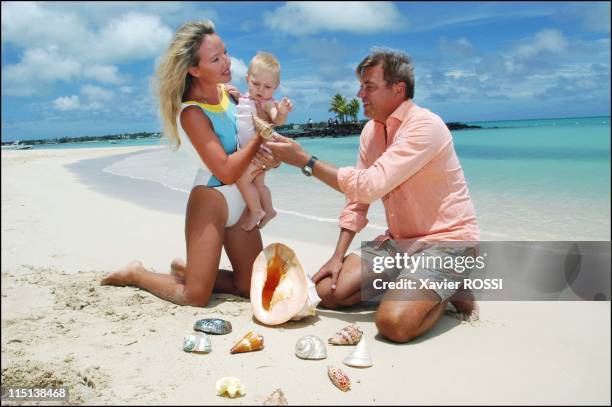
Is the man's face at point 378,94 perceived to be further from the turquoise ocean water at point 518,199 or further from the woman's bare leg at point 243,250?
the turquoise ocean water at point 518,199

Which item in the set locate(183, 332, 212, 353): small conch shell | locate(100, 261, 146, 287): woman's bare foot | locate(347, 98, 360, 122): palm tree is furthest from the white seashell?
locate(347, 98, 360, 122): palm tree

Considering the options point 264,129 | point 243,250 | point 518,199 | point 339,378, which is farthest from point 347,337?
point 518,199

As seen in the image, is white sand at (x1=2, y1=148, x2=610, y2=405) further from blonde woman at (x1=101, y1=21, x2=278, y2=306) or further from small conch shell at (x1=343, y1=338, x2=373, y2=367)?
blonde woman at (x1=101, y1=21, x2=278, y2=306)

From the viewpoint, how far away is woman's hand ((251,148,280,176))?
3.90m

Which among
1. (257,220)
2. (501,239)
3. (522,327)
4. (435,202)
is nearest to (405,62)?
(435,202)

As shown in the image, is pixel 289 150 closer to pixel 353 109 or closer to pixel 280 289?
pixel 280 289

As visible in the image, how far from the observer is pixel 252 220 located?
4.17 m

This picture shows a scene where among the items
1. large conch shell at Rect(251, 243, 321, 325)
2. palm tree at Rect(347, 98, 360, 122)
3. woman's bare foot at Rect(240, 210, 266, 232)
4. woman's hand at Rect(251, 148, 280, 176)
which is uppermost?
palm tree at Rect(347, 98, 360, 122)

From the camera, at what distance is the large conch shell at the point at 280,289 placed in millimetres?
3699

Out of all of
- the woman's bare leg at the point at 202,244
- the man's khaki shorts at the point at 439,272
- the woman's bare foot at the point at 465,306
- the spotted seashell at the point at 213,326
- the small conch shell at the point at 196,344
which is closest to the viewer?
the small conch shell at the point at 196,344

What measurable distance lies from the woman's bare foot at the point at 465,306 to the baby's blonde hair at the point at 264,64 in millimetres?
2247

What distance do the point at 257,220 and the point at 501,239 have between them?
3675 millimetres

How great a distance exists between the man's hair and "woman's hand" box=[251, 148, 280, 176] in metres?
0.96

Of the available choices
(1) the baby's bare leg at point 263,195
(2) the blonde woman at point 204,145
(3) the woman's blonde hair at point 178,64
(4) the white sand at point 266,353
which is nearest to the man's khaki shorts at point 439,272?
(4) the white sand at point 266,353
